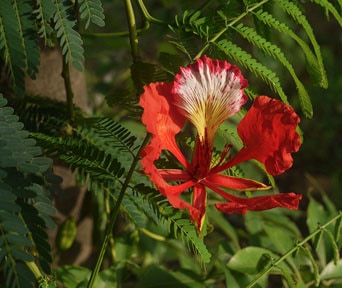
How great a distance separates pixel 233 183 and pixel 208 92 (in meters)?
0.13

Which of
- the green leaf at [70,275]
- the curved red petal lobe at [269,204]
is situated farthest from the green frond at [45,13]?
the green leaf at [70,275]

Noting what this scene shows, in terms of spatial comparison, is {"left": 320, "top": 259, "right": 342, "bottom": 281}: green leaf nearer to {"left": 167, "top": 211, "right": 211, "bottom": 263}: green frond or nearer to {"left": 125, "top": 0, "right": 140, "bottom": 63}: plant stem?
{"left": 167, "top": 211, "right": 211, "bottom": 263}: green frond

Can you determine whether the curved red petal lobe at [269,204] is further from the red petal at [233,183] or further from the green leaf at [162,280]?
the green leaf at [162,280]

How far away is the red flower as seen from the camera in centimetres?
89

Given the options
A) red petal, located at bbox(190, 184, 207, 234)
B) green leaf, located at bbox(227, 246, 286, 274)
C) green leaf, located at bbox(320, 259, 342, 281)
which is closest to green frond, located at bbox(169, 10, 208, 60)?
red petal, located at bbox(190, 184, 207, 234)

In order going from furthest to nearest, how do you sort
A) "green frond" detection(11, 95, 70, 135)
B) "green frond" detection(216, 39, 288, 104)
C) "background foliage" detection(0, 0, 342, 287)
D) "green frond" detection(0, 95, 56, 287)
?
1. "green frond" detection(11, 95, 70, 135)
2. "green frond" detection(216, 39, 288, 104)
3. "background foliage" detection(0, 0, 342, 287)
4. "green frond" detection(0, 95, 56, 287)

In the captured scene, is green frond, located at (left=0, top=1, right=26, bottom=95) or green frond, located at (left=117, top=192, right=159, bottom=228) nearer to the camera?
green frond, located at (left=0, top=1, right=26, bottom=95)

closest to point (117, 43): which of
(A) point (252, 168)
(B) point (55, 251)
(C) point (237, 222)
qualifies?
(A) point (252, 168)

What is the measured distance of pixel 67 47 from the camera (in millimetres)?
980

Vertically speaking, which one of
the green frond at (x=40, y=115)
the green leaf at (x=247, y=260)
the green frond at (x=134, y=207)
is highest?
the green frond at (x=40, y=115)

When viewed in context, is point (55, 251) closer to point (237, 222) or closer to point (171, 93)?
point (171, 93)

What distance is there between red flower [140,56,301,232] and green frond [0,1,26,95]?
0.71ft

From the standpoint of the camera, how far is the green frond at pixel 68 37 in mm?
979

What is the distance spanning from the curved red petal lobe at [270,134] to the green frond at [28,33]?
0.31 metres
